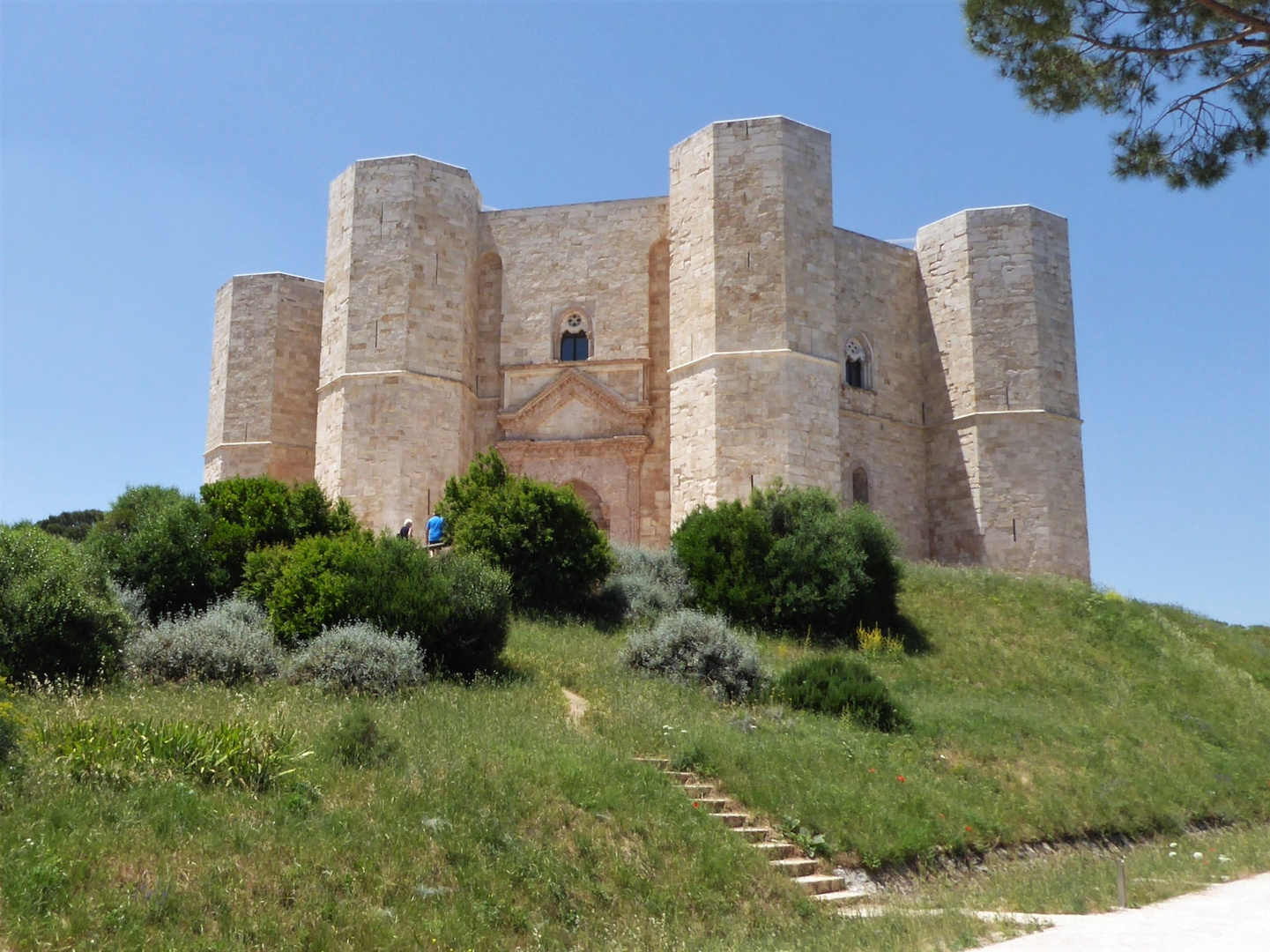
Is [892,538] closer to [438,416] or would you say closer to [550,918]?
[438,416]

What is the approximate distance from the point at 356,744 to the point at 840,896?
12.7ft

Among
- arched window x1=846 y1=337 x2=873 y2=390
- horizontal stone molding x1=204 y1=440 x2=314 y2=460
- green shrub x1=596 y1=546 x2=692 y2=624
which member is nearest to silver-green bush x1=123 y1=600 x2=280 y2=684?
green shrub x1=596 y1=546 x2=692 y2=624

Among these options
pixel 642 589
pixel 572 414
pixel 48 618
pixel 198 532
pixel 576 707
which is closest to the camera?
pixel 48 618

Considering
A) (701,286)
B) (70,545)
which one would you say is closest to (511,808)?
(70,545)

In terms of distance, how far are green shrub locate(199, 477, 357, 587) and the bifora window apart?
847 centimetres

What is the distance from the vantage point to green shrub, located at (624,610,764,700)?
13.0 meters

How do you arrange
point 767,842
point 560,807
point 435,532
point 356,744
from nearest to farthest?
point 560,807 < point 356,744 < point 767,842 < point 435,532

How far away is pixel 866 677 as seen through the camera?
12836 millimetres

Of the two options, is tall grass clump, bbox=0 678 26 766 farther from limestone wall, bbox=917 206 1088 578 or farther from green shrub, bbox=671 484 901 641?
limestone wall, bbox=917 206 1088 578

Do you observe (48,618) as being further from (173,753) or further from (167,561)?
(167,561)

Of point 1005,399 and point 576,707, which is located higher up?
point 1005,399

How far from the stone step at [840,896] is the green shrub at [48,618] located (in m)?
6.79

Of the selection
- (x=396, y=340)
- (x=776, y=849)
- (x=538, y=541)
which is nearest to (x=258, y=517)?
(x=538, y=541)

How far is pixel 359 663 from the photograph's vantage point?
36.4 ft
